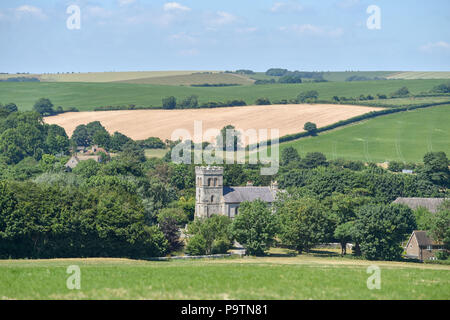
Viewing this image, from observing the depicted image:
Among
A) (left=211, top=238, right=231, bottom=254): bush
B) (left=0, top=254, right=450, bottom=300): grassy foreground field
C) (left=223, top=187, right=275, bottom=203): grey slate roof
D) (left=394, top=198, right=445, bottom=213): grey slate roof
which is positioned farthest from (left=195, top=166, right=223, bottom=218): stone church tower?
(left=0, top=254, right=450, bottom=300): grassy foreground field

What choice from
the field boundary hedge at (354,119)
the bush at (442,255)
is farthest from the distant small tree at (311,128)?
the bush at (442,255)

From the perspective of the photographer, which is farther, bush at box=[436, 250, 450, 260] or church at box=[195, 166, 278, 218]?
church at box=[195, 166, 278, 218]

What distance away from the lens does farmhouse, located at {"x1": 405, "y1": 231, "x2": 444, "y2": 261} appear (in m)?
86.2

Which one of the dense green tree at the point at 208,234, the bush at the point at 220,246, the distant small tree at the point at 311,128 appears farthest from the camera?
the distant small tree at the point at 311,128

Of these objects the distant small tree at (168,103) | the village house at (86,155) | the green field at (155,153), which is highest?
the distant small tree at (168,103)

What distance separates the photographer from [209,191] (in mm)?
106688

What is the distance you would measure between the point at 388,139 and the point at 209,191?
61.8 m

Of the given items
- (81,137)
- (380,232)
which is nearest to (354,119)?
(81,137)

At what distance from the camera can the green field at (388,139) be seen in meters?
147

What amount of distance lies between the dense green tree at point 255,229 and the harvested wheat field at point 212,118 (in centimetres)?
8147

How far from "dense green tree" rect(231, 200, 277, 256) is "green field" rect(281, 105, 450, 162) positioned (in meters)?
66.8

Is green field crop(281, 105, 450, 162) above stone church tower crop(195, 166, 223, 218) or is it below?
above

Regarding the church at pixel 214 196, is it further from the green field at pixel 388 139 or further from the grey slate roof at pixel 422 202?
the green field at pixel 388 139

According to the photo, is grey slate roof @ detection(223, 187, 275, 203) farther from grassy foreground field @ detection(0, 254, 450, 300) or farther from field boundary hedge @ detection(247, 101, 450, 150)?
grassy foreground field @ detection(0, 254, 450, 300)
